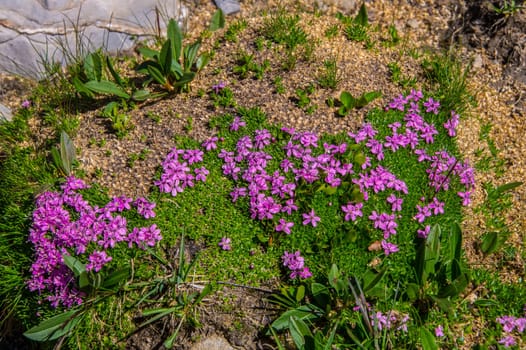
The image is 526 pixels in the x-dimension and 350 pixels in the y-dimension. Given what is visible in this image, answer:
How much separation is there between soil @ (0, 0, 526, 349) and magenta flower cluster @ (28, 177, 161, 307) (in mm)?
304

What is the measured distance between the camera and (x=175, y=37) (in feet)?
15.7

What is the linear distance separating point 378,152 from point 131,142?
235 centimetres

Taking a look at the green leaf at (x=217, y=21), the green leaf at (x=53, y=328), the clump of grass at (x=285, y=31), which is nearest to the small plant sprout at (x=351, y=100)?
the clump of grass at (x=285, y=31)

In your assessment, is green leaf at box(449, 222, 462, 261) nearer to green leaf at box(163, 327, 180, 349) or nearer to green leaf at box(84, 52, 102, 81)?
green leaf at box(163, 327, 180, 349)

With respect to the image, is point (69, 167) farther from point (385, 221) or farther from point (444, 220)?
point (444, 220)

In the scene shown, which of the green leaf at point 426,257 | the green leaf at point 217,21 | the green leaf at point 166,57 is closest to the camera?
the green leaf at point 426,257

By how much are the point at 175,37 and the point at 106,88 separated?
0.86 m

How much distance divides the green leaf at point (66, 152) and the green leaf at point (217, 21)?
2.11 m

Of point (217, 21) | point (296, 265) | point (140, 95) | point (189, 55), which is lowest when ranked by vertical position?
point (296, 265)

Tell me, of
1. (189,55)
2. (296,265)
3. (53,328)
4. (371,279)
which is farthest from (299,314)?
(189,55)

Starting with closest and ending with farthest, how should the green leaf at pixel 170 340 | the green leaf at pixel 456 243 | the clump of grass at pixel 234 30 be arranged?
the green leaf at pixel 170 340
the green leaf at pixel 456 243
the clump of grass at pixel 234 30

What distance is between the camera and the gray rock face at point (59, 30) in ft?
16.6

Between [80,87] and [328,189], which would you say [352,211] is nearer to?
[328,189]

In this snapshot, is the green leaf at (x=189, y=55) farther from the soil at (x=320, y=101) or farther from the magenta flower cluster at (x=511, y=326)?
the magenta flower cluster at (x=511, y=326)
